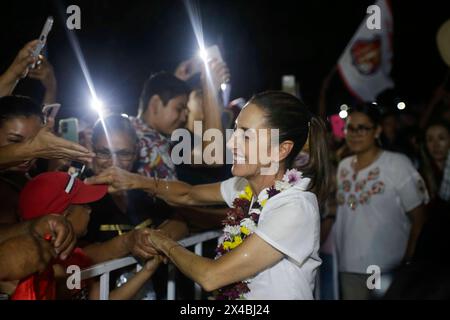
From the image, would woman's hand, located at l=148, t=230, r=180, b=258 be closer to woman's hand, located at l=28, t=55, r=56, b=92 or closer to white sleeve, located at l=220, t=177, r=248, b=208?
white sleeve, located at l=220, t=177, r=248, b=208

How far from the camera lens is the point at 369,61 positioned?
7.42m

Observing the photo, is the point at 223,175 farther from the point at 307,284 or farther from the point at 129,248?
the point at 307,284

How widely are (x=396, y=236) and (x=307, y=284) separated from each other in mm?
2089

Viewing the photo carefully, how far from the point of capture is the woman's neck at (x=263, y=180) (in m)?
2.56

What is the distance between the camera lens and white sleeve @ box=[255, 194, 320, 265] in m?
2.17

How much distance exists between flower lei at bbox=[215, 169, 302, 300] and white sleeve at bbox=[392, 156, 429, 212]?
6.38 ft

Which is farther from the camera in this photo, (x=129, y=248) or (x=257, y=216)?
(x=129, y=248)

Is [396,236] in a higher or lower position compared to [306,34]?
lower

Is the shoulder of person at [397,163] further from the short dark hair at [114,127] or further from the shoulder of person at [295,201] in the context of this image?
the short dark hair at [114,127]

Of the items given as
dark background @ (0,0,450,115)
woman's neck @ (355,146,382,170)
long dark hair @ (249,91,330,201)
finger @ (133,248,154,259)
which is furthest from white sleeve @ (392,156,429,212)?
dark background @ (0,0,450,115)

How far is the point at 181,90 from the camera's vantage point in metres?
4.27

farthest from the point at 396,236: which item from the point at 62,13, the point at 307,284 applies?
the point at 62,13

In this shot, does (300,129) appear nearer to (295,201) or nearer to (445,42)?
(295,201)
